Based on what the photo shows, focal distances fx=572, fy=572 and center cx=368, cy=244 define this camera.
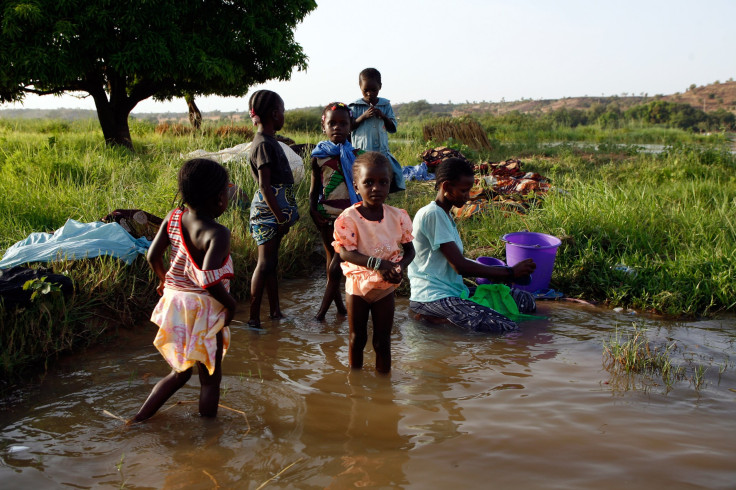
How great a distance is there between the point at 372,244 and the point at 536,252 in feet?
7.32

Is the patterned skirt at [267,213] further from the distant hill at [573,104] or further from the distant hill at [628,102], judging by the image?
the distant hill at [628,102]

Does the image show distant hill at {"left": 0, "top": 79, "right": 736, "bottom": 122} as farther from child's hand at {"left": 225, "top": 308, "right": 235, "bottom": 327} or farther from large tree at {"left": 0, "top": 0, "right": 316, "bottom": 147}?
child's hand at {"left": 225, "top": 308, "right": 235, "bottom": 327}

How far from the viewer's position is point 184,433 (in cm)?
279

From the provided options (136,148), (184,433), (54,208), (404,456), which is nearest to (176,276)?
(184,433)

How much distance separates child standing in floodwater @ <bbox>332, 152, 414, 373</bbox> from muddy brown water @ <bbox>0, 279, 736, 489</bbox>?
536 millimetres

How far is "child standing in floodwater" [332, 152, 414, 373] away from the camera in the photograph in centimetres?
308

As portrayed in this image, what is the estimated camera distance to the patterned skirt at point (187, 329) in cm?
262

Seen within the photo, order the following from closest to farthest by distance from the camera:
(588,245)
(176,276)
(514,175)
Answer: (176,276), (588,245), (514,175)

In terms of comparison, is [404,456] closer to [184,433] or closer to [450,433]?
[450,433]

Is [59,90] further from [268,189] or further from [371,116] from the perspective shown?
[268,189]

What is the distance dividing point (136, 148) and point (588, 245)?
32.1ft

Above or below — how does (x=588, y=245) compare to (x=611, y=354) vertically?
above

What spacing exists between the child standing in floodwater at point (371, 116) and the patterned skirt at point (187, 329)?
3281 millimetres

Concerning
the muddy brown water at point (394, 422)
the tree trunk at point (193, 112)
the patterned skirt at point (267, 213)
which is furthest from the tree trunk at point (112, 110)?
the muddy brown water at point (394, 422)
